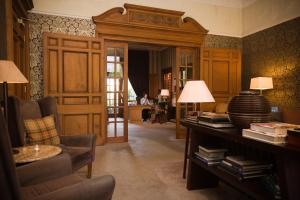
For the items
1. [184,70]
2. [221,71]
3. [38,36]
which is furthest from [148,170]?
[221,71]

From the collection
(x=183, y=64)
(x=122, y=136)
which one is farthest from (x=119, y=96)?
(x=183, y=64)

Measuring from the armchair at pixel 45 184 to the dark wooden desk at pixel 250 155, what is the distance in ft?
3.12

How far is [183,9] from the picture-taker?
504 cm

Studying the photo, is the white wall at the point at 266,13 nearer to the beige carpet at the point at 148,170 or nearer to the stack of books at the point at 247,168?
the beige carpet at the point at 148,170

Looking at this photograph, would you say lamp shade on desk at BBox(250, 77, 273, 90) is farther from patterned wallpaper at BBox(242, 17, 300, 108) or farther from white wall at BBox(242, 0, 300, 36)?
white wall at BBox(242, 0, 300, 36)

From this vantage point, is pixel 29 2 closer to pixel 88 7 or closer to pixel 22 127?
pixel 88 7

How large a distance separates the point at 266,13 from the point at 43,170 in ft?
17.2

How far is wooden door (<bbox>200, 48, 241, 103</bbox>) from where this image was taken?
16.9 feet

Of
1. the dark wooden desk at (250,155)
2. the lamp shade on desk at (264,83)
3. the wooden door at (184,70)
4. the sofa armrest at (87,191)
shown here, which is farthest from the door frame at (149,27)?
the sofa armrest at (87,191)

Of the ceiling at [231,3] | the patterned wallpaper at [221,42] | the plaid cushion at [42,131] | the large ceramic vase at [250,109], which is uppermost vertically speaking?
the ceiling at [231,3]

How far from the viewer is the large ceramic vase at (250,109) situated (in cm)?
165

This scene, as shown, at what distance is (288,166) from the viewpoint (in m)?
1.25

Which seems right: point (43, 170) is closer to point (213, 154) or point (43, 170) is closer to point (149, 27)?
point (213, 154)

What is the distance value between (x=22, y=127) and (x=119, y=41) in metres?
2.88
